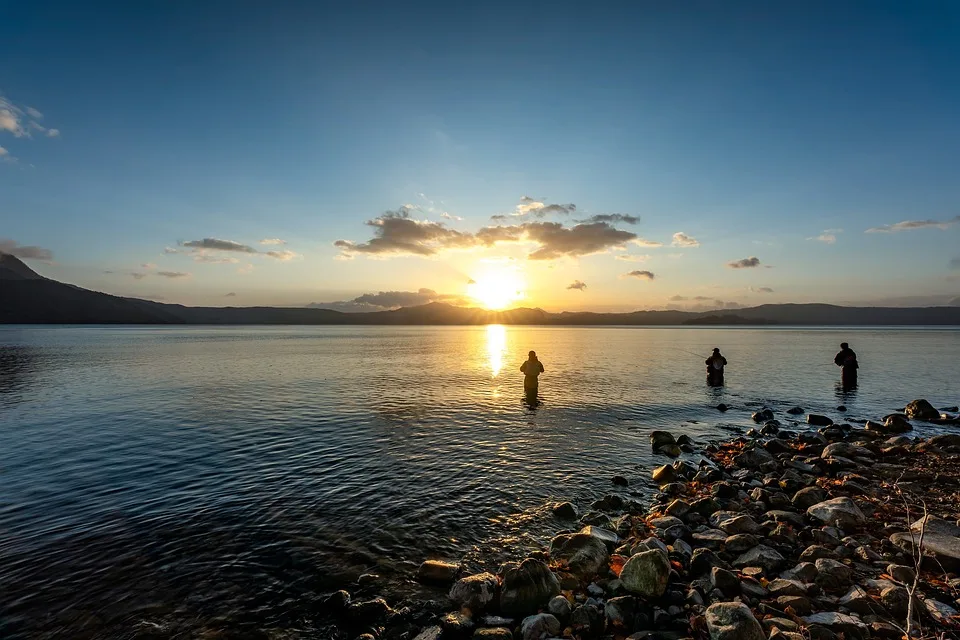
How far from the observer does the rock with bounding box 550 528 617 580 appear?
11016 mm

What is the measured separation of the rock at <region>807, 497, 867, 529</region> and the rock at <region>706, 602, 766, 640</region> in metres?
7.46

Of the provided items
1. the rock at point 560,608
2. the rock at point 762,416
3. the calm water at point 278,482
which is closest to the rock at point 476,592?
the rock at point 560,608

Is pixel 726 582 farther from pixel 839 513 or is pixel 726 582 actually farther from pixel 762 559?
pixel 839 513

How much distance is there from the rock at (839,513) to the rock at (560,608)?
32.4 feet

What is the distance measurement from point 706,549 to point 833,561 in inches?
112

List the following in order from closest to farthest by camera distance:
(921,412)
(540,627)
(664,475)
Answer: (540,627), (664,475), (921,412)

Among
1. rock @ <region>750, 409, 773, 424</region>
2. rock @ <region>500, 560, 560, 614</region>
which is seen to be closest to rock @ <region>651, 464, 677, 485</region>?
rock @ <region>500, 560, 560, 614</region>

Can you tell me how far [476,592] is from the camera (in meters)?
10.0

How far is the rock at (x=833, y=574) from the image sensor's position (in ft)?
31.9

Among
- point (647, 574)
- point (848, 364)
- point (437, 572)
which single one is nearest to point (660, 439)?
point (647, 574)

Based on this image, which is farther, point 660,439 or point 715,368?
point 715,368

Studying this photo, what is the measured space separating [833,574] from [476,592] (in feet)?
28.4

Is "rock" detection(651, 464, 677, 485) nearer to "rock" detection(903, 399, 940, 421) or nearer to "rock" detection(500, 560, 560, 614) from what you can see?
"rock" detection(500, 560, 560, 614)

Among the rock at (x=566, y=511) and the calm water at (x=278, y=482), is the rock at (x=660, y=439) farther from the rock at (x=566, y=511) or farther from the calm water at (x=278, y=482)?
the rock at (x=566, y=511)
